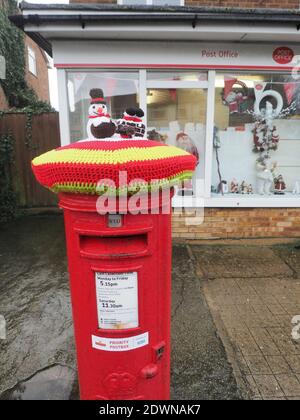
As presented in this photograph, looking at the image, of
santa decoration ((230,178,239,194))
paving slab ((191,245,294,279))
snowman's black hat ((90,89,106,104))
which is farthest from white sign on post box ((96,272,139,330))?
santa decoration ((230,178,239,194))

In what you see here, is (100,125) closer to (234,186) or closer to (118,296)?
(118,296)

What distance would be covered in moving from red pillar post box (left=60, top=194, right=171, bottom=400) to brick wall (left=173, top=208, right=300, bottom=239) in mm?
3397

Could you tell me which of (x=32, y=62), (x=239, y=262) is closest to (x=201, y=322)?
(x=239, y=262)

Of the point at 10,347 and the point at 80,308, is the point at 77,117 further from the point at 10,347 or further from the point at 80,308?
the point at 80,308

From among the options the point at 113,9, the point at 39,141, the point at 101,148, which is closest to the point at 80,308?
the point at 101,148

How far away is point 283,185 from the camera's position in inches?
213

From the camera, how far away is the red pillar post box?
1.49m

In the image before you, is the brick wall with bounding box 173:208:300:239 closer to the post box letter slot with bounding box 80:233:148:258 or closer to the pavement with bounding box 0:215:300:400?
the pavement with bounding box 0:215:300:400

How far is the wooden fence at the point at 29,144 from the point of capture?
6.98 m

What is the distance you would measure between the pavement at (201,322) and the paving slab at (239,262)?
0.01 metres

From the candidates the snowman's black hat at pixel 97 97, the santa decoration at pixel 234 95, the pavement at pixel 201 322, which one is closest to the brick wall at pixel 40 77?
the santa decoration at pixel 234 95

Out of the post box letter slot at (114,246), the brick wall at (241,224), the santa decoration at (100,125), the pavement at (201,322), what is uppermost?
the santa decoration at (100,125)

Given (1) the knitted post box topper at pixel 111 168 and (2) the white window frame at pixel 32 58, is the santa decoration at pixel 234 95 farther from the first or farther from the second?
(2) the white window frame at pixel 32 58
